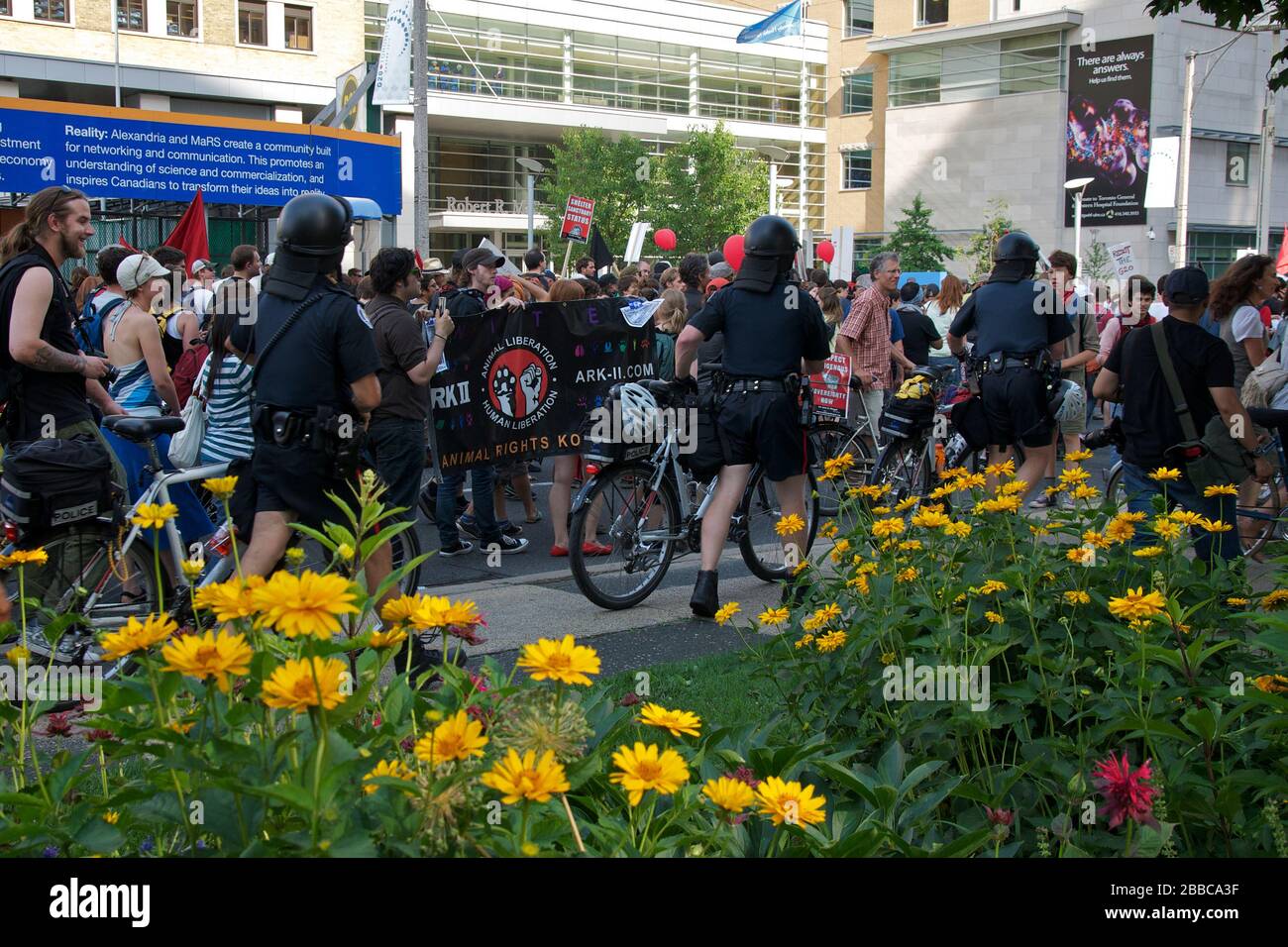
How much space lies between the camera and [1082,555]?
149 inches

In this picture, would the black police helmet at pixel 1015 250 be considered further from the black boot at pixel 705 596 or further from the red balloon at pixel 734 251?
the red balloon at pixel 734 251

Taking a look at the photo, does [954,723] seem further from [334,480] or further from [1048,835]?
[334,480]

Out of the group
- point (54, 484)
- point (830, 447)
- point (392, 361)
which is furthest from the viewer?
point (830, 447)

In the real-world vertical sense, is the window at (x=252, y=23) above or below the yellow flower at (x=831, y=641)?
above

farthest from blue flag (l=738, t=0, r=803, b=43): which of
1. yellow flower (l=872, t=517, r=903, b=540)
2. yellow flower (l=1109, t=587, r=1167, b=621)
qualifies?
yellow flower (l=1109, t=587, r=1167, b=621)

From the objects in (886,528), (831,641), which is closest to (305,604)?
(831,641)

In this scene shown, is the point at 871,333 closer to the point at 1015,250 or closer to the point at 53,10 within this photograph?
the point at 1015,250

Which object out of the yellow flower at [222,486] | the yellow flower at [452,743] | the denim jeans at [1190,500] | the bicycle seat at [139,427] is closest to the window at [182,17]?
the bicycle seat at [139,427]

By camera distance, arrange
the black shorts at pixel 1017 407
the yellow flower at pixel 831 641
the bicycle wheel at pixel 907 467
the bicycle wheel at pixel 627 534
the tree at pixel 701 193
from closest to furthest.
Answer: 1. the yellow flower at pixel 831 641
2. the bicycle wheel at pixel 627 534
3. the black shorts at pixel 1017 407
4. the bicycle wheel at pixel 907 467
5. the tree at pixel 701 193

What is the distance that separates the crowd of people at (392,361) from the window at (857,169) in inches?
2492

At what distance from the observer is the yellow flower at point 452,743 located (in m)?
1.72

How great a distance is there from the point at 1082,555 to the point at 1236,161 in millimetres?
61701

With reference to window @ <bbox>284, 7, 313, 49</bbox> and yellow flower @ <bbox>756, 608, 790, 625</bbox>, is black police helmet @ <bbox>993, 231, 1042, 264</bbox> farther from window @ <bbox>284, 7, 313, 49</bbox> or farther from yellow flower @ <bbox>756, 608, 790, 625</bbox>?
window @ <bbox>284, 7, 313, 49</bbox>

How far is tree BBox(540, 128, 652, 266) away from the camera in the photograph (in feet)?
172
